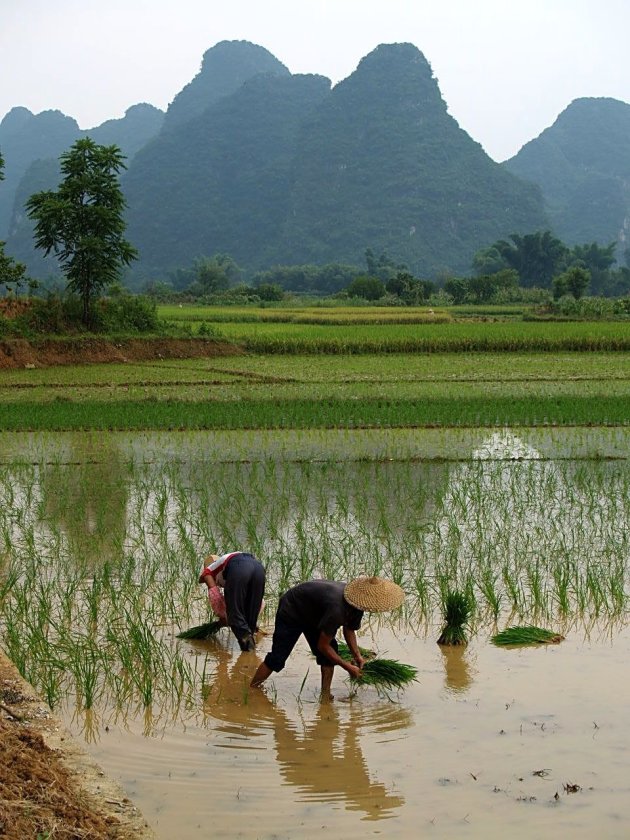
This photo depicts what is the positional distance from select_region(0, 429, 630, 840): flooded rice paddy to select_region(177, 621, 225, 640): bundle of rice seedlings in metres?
0.05

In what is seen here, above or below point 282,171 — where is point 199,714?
below

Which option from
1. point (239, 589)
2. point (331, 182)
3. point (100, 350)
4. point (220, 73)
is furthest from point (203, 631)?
point (220, 73)

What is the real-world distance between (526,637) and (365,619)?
0.88 meters

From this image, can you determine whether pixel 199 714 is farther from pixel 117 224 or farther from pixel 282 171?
pixel 282 171

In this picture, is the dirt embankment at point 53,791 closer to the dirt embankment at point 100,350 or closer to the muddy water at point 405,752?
the muddy water at point 405,752

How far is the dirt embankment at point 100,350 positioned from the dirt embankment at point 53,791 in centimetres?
1846

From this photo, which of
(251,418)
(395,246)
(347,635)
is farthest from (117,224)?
(395,246)

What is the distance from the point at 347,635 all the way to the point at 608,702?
1.08 meters

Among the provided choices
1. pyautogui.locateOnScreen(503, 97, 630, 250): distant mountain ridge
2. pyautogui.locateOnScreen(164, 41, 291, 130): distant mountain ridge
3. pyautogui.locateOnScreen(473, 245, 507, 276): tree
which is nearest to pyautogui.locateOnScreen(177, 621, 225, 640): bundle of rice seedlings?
pyautogui.locateOnScreen(473, 245, 507, 276): tree

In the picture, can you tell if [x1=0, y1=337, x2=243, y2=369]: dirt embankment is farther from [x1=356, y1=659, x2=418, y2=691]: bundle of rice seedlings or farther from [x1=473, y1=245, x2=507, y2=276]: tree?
[x1=473, y1=245, x2=507, y2=276]: tree

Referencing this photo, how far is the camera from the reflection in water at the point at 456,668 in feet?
15.4

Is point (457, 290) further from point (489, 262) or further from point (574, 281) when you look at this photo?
point (489, 262)

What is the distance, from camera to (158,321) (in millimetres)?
25156

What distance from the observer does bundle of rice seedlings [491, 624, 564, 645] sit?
16.9 ft
